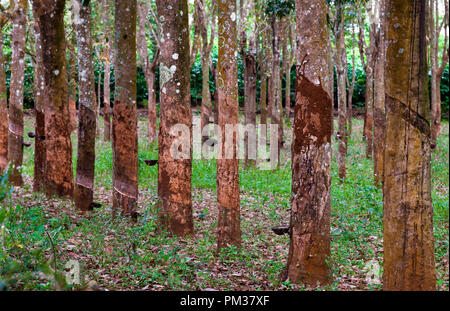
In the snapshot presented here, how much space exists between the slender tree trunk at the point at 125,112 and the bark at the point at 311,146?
161 inches

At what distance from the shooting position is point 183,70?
793 centimetres

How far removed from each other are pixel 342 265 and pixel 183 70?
3.99 meters

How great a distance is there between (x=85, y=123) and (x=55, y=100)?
3.52 feet

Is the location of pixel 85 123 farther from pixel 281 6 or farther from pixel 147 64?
pixel 147 64

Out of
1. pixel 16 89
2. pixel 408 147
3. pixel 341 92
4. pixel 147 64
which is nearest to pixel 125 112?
pixel 16 89

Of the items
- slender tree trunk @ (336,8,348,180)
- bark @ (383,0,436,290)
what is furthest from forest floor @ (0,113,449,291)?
slender tree trunk @ (336,8,348,180)

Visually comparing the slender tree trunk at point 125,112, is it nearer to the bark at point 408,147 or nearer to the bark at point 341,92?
the bark at point 408,147

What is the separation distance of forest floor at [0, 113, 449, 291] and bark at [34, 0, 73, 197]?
600 millimetres

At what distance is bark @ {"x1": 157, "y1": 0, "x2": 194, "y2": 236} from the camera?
25.6 feet

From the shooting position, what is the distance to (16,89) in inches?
463


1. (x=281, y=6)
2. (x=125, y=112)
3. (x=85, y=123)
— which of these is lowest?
(x=85, y=123)

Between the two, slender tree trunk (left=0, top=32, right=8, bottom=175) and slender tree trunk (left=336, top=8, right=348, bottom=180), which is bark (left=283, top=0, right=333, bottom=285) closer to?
slender tree trunk (left=336, top=8, right=348, bottom=180)

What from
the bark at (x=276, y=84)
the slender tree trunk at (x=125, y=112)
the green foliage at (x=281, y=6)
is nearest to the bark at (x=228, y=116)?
the slender tree trunk at (x=125, y=112)
